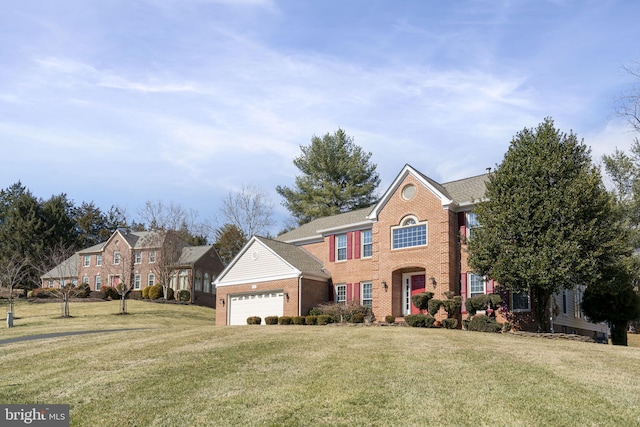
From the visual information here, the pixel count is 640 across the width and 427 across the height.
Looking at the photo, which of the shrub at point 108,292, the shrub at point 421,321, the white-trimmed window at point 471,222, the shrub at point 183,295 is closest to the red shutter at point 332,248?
the white-trimmed window at point 471,222

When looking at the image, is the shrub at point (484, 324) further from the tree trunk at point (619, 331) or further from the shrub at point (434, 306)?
the tree trunk at point (619, 331)

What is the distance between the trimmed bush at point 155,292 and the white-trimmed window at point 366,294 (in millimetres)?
28382

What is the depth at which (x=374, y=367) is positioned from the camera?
14.9 meters

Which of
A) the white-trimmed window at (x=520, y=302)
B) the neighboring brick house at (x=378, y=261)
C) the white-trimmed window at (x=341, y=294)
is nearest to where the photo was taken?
the white-trimmed window at (x=520, y=302)

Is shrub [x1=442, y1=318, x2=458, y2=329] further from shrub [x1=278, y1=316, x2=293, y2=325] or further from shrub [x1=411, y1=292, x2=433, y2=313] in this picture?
shrub [x1=278, y1=316, x2=293, y2=325]

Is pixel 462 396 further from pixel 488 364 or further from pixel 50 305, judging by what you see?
pixel 50 305

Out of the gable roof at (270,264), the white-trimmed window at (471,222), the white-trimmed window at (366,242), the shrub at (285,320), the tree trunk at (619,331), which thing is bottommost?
the tree trunk at (619,331)

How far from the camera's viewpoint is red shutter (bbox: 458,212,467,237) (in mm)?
29141

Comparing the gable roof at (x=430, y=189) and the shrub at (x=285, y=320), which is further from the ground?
A: the gable roof at (x=430, y=189)

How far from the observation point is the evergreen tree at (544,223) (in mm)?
23750

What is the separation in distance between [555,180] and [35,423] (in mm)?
21238

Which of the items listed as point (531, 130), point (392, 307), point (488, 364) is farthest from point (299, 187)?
point (488, 364)

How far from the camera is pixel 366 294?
32750 mm

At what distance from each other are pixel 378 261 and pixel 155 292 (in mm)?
30315
